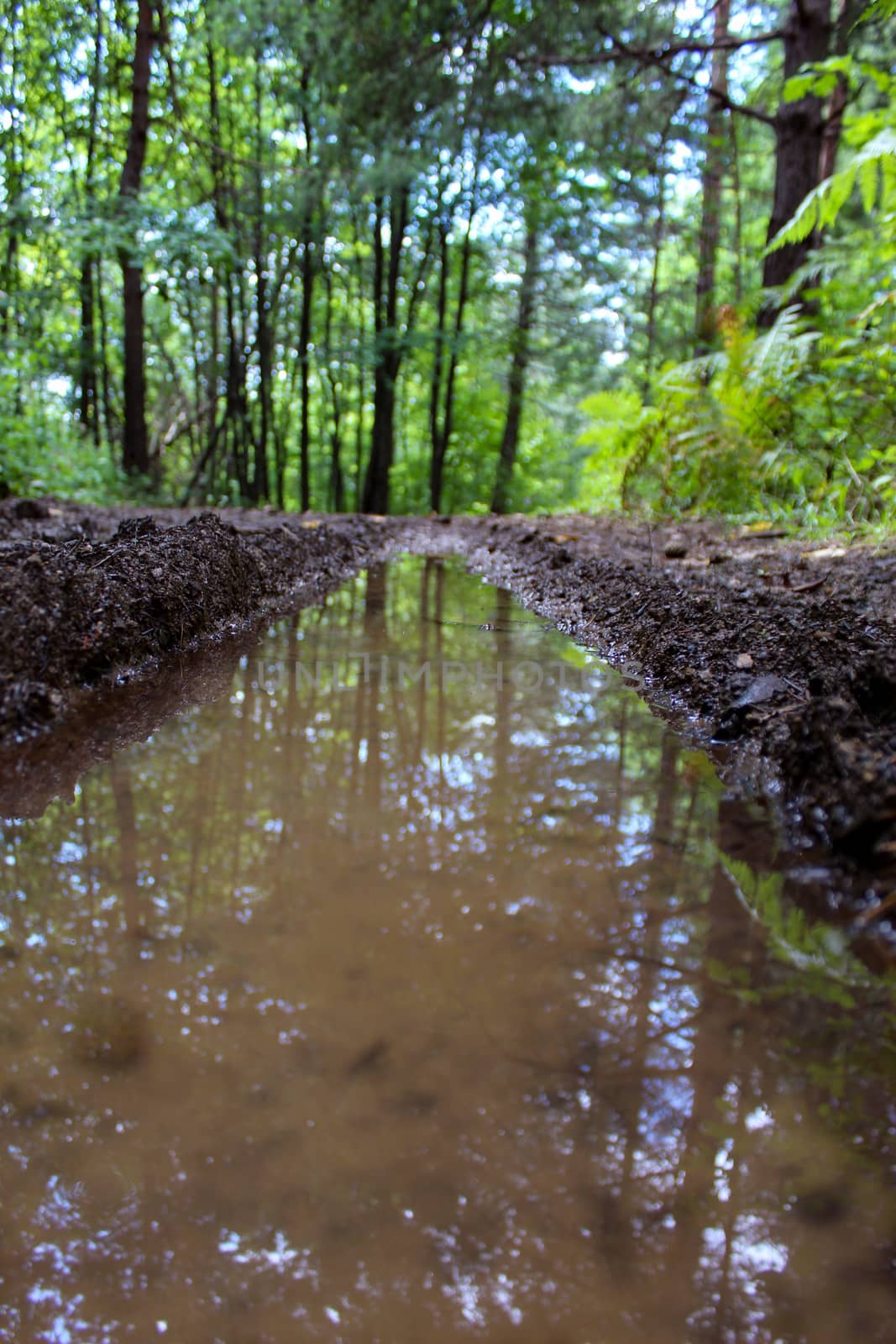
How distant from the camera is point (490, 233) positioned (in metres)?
17.5

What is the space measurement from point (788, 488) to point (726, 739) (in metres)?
4.98

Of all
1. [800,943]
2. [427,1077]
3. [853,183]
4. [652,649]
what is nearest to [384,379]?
[853,183]

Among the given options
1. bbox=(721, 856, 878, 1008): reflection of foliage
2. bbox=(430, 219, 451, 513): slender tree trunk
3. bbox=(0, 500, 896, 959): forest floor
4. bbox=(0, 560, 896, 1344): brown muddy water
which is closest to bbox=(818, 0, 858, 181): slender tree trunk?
bbox=(0, 500, 896, 959): forest floor

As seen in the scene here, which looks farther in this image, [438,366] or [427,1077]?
[438,366]

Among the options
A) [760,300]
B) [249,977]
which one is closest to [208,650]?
[249,977]

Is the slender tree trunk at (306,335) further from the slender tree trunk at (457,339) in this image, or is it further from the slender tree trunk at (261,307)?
the slender tree trunk at (457,339)

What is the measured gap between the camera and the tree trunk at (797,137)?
7.40 meters

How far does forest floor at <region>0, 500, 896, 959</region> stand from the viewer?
64.9 inches

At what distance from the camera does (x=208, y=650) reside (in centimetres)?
308

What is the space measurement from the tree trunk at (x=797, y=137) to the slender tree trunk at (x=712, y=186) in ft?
4.78

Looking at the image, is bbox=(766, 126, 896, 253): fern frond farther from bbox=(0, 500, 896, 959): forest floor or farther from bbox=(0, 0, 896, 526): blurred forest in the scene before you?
bbox=(0, 500, 896, 959): forest floor

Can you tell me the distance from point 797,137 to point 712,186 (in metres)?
5.36

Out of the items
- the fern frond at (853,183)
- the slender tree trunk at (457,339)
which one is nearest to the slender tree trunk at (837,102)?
the fern frond at (853,183)

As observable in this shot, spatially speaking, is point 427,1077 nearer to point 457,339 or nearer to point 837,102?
point 837,102
